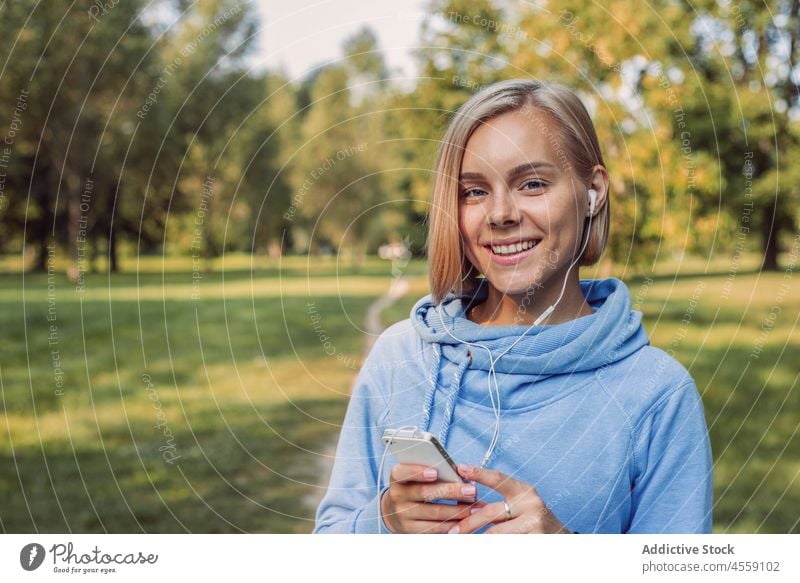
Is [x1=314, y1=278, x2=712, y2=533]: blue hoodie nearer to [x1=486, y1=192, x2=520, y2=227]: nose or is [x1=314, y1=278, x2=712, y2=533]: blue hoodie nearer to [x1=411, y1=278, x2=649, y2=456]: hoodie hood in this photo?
[x1=411, y1=278, x2=649, y2=456]: hoodie hood

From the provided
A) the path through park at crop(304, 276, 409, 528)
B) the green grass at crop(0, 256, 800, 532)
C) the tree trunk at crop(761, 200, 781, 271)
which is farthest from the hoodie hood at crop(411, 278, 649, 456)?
the tree trunk at crop(761, 200, 781, 271)

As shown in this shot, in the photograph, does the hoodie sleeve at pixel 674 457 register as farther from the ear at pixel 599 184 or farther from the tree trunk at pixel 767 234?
the tree trunk at pixel 767 234

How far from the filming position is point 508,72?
477 centimetres

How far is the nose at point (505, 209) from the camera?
150cm

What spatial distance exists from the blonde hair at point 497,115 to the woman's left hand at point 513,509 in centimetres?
44

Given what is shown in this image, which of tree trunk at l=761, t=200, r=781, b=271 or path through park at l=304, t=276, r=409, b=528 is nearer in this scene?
path through park at l=304, t=276, r=409, b=528

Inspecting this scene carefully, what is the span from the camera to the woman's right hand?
1343mm

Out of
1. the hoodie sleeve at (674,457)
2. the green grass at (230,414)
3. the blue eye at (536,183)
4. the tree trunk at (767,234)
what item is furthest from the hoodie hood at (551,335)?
the tree trunk at (767,234)

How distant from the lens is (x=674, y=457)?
4.49ft

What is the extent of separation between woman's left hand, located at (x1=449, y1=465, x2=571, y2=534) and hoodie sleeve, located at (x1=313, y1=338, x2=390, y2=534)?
204mm

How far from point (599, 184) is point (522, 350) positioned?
33 centimetres

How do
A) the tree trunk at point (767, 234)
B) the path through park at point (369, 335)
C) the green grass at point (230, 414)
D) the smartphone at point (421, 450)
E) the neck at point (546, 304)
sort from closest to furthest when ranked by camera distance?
the smartphone at point (421, 450)
the neck at point (546, 304)
the green grass at point (230, 414)
the path through park at point (369, 335)
the tree trunk at point (767, 234)

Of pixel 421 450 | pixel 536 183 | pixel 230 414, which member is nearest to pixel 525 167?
pixel 536 183
